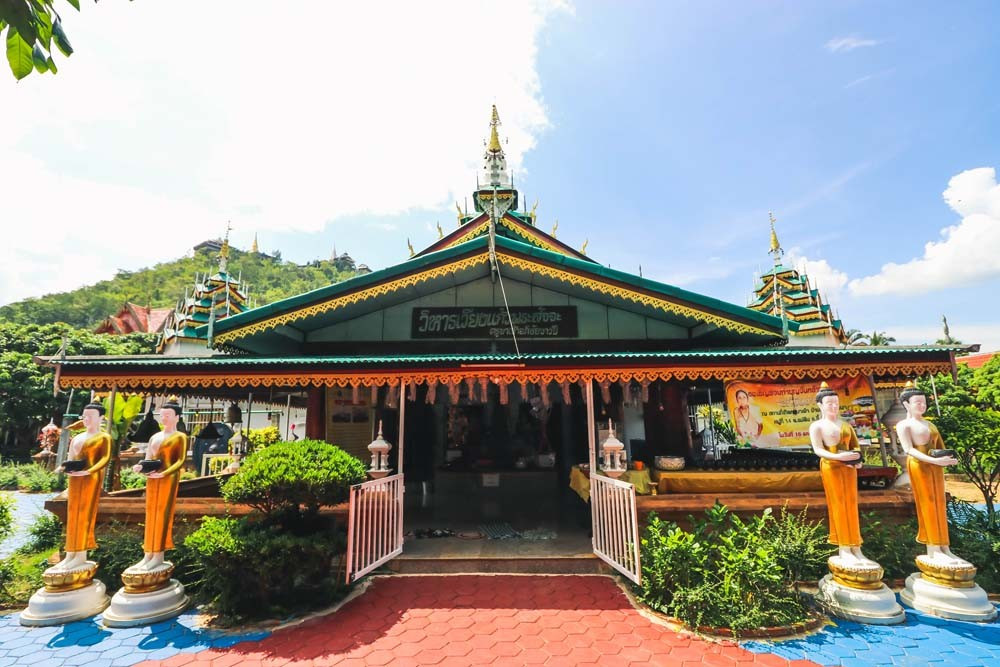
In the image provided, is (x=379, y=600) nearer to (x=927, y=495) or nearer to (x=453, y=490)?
(x=453, y=490)

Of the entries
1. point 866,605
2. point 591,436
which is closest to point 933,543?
point 866,605

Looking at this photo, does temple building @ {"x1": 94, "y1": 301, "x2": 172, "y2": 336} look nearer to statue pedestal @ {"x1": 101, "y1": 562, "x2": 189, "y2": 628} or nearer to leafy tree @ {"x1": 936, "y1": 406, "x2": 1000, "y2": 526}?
statue pedestal @ {"x1": 101, "y1": 562, "x2": 189, "y2": 628}

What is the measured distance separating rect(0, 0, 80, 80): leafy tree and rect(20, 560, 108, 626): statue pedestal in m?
6.51

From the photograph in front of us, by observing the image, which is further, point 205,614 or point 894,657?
point 205,614

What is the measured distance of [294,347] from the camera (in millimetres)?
10625

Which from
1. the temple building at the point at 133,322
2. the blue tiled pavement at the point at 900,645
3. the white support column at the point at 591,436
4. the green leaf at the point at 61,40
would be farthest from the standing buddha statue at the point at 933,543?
the temple building at the point at 133,322

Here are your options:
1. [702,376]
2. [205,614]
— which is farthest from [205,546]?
[702,376]

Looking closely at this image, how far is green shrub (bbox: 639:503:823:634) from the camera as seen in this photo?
5.35 metres

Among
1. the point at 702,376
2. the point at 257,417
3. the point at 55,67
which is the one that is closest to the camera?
the point at 55,67

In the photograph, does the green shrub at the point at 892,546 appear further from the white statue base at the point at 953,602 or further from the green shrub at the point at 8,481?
the green shrub at the point at 8,481

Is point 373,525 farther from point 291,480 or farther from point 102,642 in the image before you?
point 102,642

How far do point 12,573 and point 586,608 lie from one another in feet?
27.7

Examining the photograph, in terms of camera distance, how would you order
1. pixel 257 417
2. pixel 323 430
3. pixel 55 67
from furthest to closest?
pixel 257 417 → pixel 323 430 → pixel 55 67

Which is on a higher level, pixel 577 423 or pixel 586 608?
pixel 577 423
